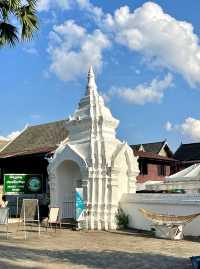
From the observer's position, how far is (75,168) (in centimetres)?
2228

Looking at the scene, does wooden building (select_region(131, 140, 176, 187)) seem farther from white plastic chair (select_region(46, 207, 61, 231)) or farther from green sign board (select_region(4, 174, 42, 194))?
white plastic chair (select_region(46, 207, 61, 231))

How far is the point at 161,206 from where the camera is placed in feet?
58.0

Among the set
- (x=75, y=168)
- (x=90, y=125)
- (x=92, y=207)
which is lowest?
(x=92, y=207)

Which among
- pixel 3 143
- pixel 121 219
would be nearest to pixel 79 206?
pixel 121 219

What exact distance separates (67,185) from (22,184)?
3989 mm

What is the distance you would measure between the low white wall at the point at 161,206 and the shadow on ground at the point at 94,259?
14.6 ft

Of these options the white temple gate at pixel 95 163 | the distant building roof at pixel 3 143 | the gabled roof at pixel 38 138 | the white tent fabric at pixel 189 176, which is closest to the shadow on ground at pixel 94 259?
the white temple gate at pixel 95 163

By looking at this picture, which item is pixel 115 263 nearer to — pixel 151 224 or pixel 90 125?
pixel 151 224

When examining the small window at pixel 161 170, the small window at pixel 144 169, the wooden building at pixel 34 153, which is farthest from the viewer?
the small window at pixel 161 170

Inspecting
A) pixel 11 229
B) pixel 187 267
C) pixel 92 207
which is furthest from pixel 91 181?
pixel 187 267

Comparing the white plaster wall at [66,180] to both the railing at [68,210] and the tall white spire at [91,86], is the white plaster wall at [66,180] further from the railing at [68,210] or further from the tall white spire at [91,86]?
the tall white spire at [91,86]

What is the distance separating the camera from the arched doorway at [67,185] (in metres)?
21.3

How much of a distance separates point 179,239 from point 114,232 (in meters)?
3.00

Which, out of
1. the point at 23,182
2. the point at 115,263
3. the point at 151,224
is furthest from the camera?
the point at 23,182
